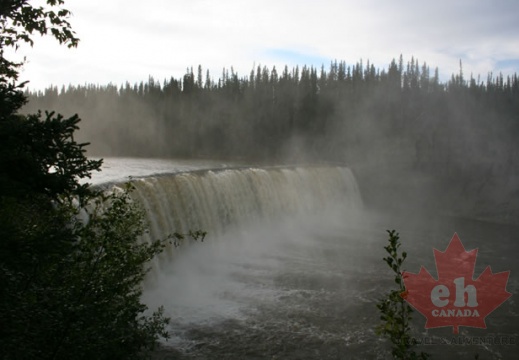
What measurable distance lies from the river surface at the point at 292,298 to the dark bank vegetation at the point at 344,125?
2224cm

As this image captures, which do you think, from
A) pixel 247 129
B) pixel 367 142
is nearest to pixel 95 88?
pixel 247 129

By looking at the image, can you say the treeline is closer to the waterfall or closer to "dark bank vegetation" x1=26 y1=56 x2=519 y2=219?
"dark bank vegetation" x1=26 y1=56 x2=519 y2=219

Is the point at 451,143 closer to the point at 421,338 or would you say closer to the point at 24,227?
the point at 421,338

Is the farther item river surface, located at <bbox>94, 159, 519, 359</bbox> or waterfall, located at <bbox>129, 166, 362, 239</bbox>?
waterfall, located at <bbox>129, 166, 362, 239</bbox>

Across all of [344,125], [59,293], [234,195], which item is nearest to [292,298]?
[234,195]

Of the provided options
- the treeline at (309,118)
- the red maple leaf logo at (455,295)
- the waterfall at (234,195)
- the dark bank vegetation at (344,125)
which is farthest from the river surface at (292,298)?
the treeline at (309,118)

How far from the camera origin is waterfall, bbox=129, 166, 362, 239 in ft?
63.3

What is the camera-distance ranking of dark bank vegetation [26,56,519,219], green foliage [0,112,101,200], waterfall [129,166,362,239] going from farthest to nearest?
dark bank vegetation [26,56,519,219] < waterfall [129,166,362,239] < green foliage [0,112,101,200]

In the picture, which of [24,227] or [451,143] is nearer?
[24,227]

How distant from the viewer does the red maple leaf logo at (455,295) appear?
15.3m

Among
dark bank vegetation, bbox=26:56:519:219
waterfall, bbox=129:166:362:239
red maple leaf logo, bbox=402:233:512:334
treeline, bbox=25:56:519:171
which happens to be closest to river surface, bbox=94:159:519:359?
red maple leaf logo, bbox=402:233:512:334

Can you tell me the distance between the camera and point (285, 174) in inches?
1275

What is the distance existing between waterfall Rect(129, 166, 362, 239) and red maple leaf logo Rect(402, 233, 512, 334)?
33.0 ft

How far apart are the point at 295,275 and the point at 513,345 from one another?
8.78 meters
